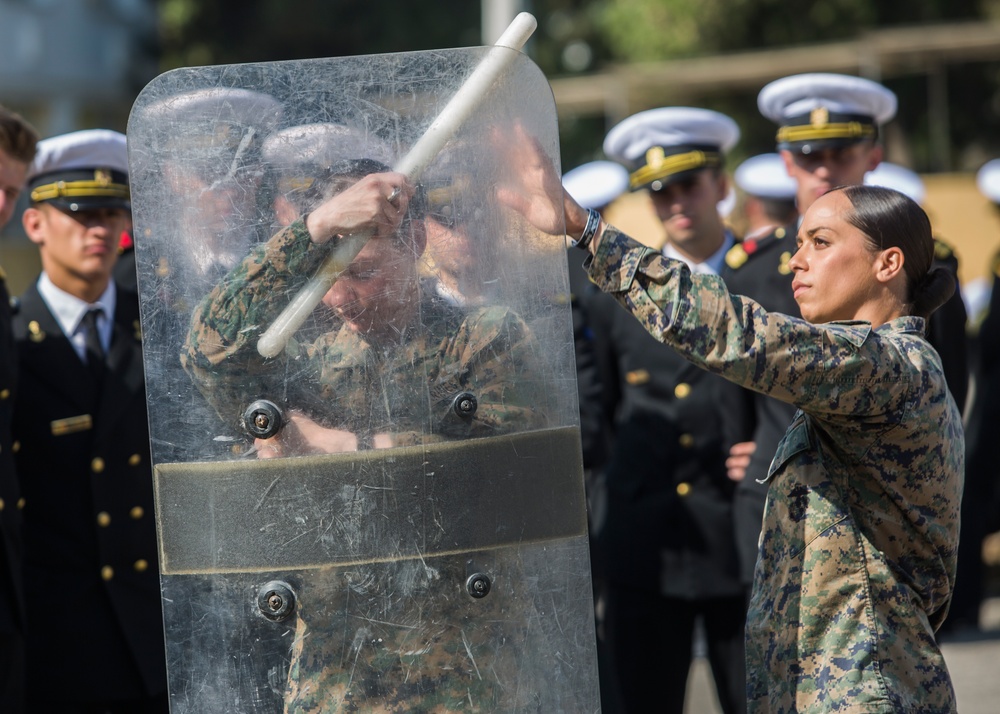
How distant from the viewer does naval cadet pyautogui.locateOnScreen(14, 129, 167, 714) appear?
3.44 meters

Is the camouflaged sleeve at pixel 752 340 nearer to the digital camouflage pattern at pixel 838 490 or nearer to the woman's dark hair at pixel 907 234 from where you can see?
the digital camouflage pattern at pixel 838 490

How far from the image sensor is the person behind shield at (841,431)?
85.4 inches

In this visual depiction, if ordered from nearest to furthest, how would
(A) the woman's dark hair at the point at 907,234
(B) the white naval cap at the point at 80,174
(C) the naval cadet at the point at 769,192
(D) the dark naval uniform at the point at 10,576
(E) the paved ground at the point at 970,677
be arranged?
(A) the woman's dark hair at the point at 907,234, (D) the dark naval uniform at the point at 10,576, (B) the white naval cap at the point at 80,174, (E) the paved ground at the point at 970,677, (C) the naval cadet at the point at 769,192

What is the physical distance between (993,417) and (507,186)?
506 cm

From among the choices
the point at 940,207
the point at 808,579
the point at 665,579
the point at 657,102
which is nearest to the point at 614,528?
the point at 665,579

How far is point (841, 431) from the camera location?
7.61 feet

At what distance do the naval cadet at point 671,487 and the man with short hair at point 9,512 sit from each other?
5.76 ft

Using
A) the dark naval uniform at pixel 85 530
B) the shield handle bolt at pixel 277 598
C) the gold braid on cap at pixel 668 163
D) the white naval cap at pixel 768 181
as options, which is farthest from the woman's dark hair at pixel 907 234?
the white naval cap at pixel 768 181

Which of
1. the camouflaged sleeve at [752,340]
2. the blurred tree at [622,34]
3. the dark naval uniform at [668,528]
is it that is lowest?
the dark naval uniform at [668,528]

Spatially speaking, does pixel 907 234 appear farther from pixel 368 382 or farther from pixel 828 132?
pixel 828 132

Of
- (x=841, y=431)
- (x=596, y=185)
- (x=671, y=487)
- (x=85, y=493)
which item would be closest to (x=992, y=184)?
(x=596, y=185)

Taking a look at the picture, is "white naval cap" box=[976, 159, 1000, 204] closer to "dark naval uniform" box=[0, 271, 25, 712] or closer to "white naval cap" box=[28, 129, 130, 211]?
"white naval cap" box=[28, 129, 130, 211]

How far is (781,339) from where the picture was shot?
2143 millimetres

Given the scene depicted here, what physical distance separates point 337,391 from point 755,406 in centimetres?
207
